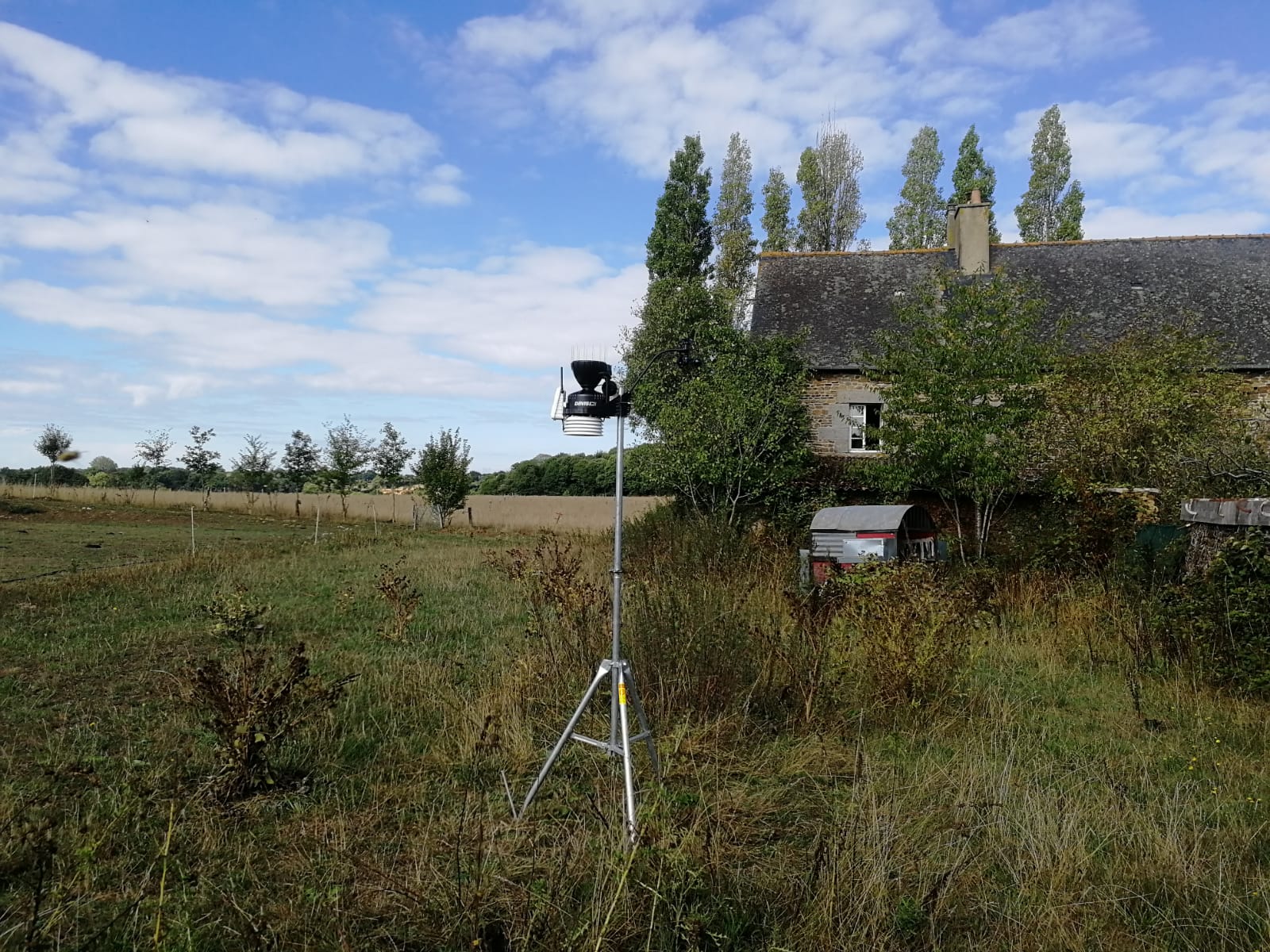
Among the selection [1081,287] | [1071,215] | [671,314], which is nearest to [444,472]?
[671,314]

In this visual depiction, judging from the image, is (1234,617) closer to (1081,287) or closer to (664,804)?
(664,804)

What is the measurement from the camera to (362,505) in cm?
3722

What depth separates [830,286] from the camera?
896 inches

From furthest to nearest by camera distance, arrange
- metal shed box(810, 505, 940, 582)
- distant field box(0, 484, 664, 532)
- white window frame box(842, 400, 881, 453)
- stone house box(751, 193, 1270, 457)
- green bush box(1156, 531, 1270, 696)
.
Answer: distant field box(0, 484, 664, 532)
white window frame box(842, 400, 881, 453)
stone house box(751, 193, 1270, 457)
metal shed box(810, 505, 940, 582)
green bush box(1156, 531, 1270, 696)

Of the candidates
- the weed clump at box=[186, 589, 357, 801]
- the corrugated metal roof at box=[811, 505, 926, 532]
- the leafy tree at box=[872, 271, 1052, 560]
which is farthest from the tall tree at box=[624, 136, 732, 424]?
the weed clump at box=[186, 589, 357, 801]

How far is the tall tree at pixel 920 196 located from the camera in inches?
1464

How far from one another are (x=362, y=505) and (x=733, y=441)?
2431cm

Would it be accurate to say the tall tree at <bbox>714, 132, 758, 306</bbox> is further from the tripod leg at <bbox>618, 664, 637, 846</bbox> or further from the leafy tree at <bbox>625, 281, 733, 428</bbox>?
the tripod leg at <bbox>618, 664, 637, 846</bbox>

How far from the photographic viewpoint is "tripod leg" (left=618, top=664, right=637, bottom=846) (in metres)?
3.25

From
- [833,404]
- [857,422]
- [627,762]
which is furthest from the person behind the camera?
[833,404]

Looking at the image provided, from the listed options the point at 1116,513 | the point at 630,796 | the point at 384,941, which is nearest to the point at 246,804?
the point at 384,941

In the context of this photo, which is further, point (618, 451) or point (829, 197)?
point (829, 197)

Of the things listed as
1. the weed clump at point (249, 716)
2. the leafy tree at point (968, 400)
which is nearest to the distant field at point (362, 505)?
the leafy tree at point (968, 400)

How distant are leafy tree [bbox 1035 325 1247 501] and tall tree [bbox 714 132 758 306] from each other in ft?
61.7
